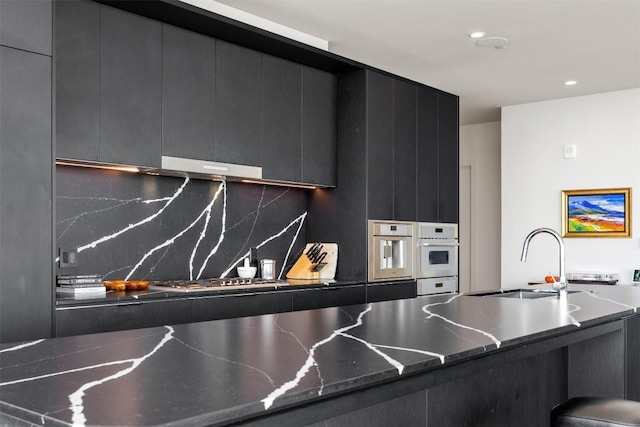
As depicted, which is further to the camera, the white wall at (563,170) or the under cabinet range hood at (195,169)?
the white wall at (563,170)

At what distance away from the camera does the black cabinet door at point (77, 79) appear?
3350 millimetres

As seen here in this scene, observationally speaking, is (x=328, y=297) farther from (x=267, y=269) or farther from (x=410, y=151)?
(x=410, y=151)

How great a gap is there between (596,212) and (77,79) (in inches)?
199

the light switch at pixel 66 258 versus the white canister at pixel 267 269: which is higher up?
the light switch at pixel 66 258

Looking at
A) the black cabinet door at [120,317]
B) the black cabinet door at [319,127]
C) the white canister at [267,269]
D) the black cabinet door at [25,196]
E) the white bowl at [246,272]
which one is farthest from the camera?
the black cabinet door at [319,127]

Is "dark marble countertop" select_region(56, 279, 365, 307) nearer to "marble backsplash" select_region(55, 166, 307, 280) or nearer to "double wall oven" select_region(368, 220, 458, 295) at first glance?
"marble backsplash" select_region(55, 166, 307, 280)

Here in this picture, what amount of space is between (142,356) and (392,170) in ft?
12.8

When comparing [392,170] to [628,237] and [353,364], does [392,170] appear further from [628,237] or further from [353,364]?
[353,364]

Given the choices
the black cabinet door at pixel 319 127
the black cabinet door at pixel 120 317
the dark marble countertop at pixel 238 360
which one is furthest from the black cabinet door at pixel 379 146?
the dark marble countertop at pixel 238 360

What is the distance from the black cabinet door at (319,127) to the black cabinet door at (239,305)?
3.37ft

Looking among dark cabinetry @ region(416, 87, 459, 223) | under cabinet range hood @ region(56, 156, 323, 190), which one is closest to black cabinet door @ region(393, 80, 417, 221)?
dark cabinetry @ region(416, 87, 459, 223)

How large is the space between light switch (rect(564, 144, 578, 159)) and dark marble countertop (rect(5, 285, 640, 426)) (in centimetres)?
438

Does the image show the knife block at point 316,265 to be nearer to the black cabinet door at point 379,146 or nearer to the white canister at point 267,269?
the white canister at point 267,269

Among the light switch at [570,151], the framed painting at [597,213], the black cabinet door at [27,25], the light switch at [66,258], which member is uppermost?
the black cabinet door at [27,25]
